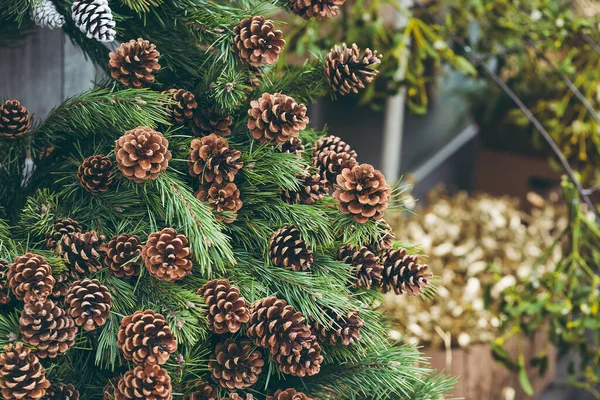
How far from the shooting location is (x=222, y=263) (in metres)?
0.60

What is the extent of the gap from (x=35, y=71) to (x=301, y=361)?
1.95 ft

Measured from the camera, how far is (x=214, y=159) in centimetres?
63

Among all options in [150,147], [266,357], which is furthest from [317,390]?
[150,147]

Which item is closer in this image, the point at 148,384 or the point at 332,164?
the point at 148,384

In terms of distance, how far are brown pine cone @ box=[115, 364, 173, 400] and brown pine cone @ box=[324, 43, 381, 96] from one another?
1.01ft

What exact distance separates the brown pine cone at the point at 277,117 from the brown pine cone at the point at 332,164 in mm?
67

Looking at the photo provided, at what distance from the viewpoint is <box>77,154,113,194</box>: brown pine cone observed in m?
0.63

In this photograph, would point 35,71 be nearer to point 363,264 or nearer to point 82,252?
point 82,252

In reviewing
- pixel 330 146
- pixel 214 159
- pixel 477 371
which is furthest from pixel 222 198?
pixel 477 371

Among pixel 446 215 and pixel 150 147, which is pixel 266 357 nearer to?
pixel 150 147

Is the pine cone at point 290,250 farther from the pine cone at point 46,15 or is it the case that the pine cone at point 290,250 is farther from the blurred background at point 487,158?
the pine cone at point 46,15

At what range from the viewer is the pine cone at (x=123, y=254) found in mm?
604

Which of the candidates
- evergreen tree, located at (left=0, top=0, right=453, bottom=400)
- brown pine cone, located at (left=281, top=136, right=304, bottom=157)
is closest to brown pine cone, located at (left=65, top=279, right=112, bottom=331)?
evergreen tree, located at (left=0, top=0, right=453, bottom=400)

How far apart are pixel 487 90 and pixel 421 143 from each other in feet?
1.56
